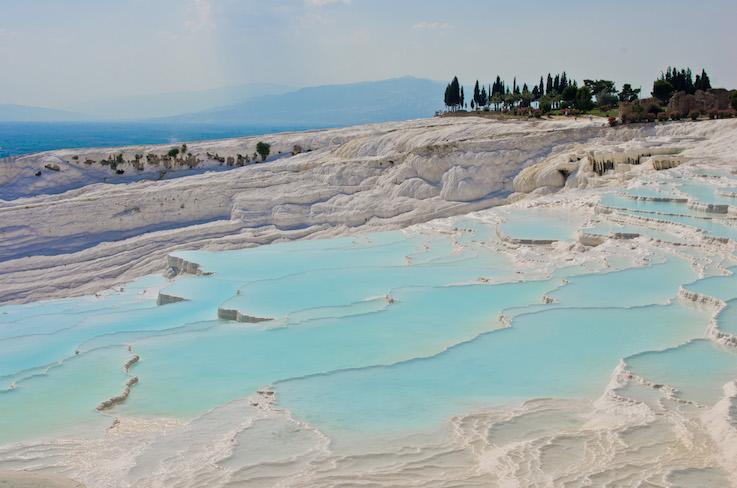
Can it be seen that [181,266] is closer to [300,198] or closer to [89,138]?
[300,198]

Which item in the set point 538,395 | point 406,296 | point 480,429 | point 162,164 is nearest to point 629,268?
point 406,296

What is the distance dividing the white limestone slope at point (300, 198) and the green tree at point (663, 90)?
554 cm

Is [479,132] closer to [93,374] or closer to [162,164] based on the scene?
[162,164]

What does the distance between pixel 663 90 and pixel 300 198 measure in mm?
15101

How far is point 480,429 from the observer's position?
5457mm

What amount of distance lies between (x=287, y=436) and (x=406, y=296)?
4637mm

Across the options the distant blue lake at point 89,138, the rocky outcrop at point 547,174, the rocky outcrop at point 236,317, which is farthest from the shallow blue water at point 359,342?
the distant blue lake at point 89,138

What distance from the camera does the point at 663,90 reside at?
95.1 ft

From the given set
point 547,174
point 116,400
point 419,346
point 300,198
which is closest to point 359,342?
point 419,346

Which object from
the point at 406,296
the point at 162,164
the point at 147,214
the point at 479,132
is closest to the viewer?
A: the point at 406,296

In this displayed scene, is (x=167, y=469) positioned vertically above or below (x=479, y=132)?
below

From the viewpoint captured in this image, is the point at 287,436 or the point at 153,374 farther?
the point at 153,374

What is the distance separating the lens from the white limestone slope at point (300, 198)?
19594mm

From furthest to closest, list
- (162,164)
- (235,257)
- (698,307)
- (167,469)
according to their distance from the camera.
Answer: (162,164) < (235,257) < (698,307) < (167,469)
